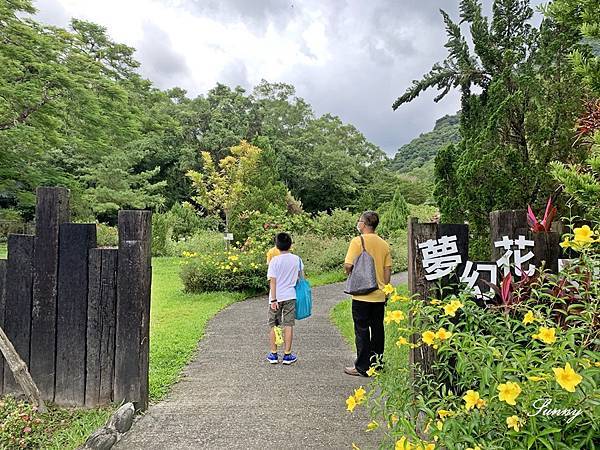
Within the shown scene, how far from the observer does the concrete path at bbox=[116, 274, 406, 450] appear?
3.38 m

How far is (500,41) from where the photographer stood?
6.21 m

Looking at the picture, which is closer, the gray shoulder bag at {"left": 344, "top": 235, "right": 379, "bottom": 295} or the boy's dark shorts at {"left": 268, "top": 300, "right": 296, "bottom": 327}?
the gray shoulder bag at {"left": 344, "top": 235, "right": 379, "bottom": 295}

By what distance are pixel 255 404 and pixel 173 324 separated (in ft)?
13.1

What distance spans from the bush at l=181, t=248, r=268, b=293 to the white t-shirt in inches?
220

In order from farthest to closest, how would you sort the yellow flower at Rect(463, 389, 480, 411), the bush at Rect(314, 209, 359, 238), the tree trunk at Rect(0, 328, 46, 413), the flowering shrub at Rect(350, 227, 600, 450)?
the bush at Rect(314, 209, 359, 238)
the tree trunk at Rect(0, 328, 46, 413)
the yellow flower at Rect(463, 389, 480, 411)
the flowering shrub at Rect(350, 227, 600, 450)

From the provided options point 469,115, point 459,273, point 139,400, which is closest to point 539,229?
point 459,273

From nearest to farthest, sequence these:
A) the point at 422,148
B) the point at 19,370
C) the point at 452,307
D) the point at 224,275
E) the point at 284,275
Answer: the point at 452,307 < the point at 19,370 < the point at 284,275 < the point at 224,275 < the point at 422,148

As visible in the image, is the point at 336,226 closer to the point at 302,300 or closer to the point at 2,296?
the point at 302,300

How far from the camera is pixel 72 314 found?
3977mm

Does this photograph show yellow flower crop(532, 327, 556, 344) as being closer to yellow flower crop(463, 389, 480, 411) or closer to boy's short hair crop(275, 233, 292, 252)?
yellow flower crop(463, 389, 480, 411)

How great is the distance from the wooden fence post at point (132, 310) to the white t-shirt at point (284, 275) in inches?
66.9

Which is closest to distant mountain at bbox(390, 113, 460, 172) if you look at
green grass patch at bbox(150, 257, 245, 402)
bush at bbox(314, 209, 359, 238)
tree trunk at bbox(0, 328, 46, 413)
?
bush at bbox(314, 209, 359, 238)

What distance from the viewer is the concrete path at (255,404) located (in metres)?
3.38

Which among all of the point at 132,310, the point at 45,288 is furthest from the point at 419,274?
the point at 45,288
